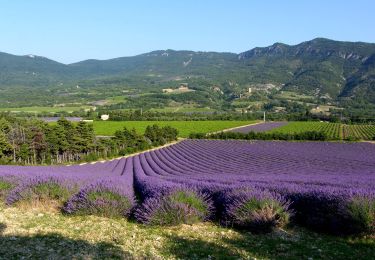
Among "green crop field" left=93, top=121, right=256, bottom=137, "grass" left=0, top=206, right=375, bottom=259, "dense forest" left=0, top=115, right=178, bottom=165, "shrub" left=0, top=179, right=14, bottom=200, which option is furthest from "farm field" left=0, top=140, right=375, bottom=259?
"green crop field" left=93, top=121, right=256, bottom=137

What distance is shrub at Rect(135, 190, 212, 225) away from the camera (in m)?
7.60

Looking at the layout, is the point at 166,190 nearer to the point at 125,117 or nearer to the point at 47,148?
the point at 47,148

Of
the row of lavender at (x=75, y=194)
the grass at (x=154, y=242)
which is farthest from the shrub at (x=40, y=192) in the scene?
the grass at (x=154, y=242)

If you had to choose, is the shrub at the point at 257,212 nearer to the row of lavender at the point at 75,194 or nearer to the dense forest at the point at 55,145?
the row of lavender at the point at 75,194

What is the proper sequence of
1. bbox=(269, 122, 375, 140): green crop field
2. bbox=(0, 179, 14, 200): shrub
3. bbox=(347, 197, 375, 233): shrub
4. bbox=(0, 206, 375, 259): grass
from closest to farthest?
bbox=(0, 206, 375, 259): grass, bbox=(347, 197, 375, 233): shrub, bbox=(0, 179, 14, 200): shrub, bbox=(269, 122, 375, 140): green crop field

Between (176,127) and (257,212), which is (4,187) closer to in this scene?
(257,212)

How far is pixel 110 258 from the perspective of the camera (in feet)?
18.4

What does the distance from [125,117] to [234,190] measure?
341 ft

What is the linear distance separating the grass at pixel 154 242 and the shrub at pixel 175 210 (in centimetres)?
16

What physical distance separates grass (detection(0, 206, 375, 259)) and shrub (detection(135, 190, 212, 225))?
0.52 ft

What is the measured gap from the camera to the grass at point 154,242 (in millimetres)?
5844

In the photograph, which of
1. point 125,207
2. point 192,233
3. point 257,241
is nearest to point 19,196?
point 125,207

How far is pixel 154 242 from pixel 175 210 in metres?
1.28

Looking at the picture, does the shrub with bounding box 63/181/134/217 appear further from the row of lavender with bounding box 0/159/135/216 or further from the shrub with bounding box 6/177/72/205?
the shrub with bounding box 6/177/72/205
